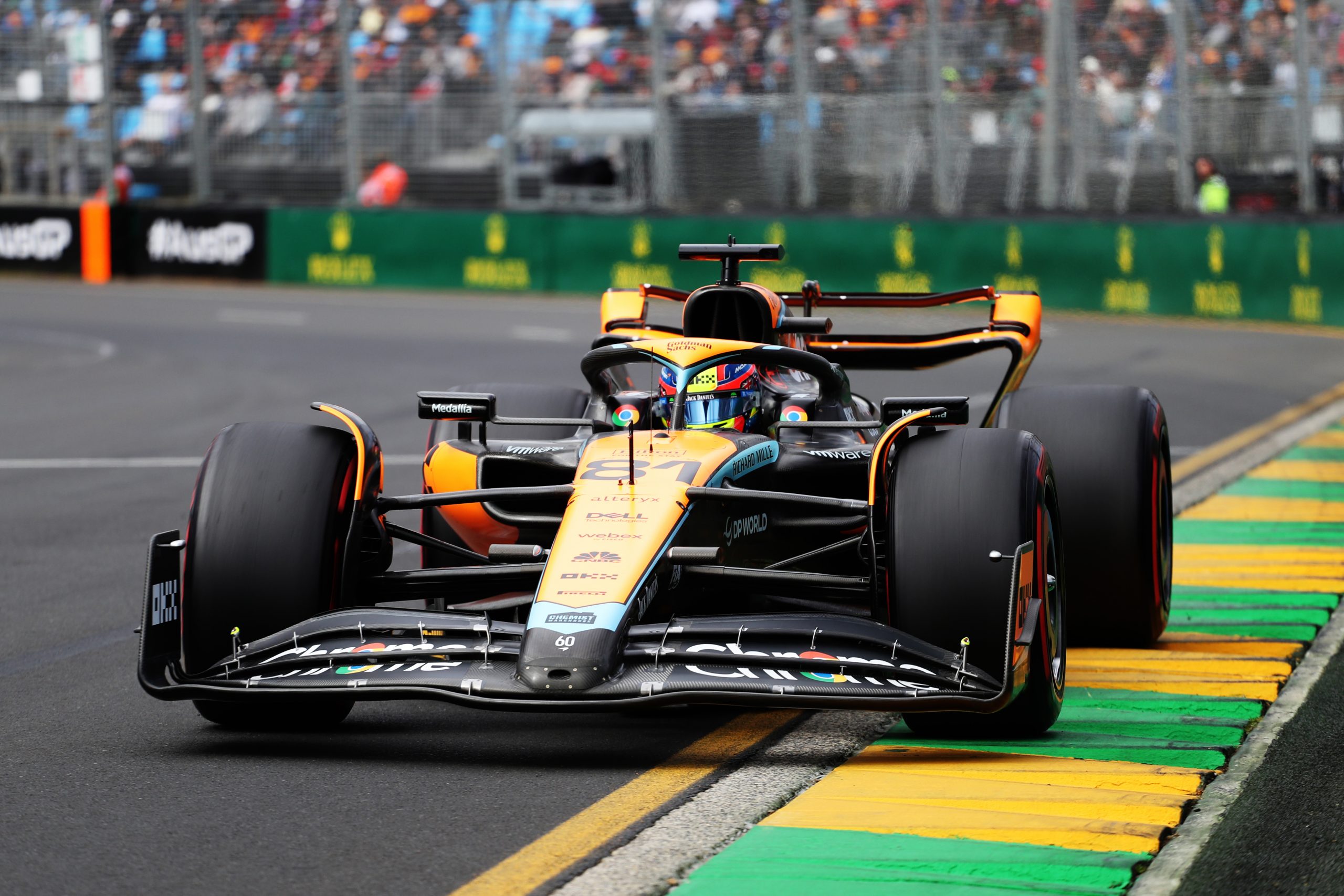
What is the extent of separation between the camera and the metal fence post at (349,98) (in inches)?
993

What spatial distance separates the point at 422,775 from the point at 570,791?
399 millimetres

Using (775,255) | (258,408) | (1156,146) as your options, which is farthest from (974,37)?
(775,255)

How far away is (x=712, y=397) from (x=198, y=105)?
864 inches

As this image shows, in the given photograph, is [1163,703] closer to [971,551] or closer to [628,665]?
[971,551]

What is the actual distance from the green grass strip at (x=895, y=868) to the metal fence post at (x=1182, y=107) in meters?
18.1

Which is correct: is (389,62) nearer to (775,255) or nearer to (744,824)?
(775,255)

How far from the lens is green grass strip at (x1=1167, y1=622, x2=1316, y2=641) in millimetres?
6512

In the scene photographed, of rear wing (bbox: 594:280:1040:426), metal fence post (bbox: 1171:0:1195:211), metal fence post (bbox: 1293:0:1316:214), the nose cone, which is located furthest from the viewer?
metal fence post (bbox: 1171:0:1195:211)

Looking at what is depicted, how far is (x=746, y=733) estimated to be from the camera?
5195 mm

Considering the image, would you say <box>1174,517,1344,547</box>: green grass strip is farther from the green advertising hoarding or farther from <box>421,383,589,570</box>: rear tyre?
the green advertising hoarding

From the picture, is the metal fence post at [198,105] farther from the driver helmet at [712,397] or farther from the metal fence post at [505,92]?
the driver helmet at [712,397]

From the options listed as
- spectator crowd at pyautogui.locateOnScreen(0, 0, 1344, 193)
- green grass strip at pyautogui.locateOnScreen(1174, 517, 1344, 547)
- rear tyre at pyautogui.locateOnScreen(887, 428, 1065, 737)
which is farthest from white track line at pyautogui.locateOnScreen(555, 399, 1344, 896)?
spectator crowd at pyautogui.locateOnScreen(0, 0, 1344, 193)

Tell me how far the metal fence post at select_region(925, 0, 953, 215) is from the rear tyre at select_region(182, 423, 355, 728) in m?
17.7

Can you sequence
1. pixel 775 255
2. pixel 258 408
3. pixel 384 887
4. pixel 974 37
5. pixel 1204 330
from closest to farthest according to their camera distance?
pixel 384 887 < pixel 775 255 < pixel 258 408 < pixel 1204 330 < pixel 974 37
